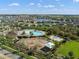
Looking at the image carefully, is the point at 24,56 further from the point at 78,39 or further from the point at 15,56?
the point at 78,39

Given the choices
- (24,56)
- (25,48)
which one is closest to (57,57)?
(24,56)

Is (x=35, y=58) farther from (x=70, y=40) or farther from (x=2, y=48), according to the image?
(x=70, y=40)

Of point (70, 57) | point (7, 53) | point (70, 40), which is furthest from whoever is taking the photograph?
point (70, 40)

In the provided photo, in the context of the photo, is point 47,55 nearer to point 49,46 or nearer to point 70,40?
point 49,46

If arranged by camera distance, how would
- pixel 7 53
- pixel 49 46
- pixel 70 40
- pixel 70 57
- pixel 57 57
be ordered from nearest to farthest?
pixel 70 57 < pixel 57 57 < pixel 7 53 < pixel 49 46 < pixel 70 40

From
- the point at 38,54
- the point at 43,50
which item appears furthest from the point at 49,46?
the point at 38,54

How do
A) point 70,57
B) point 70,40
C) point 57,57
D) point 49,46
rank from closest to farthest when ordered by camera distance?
1. point 70,57
2. point 57,57
3. point 49,46
4. point 70,40

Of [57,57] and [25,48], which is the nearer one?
[57,57]

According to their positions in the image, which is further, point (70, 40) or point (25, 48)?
point (70, 40)

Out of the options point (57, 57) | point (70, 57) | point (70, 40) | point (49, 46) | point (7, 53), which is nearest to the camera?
point (70, 57)
